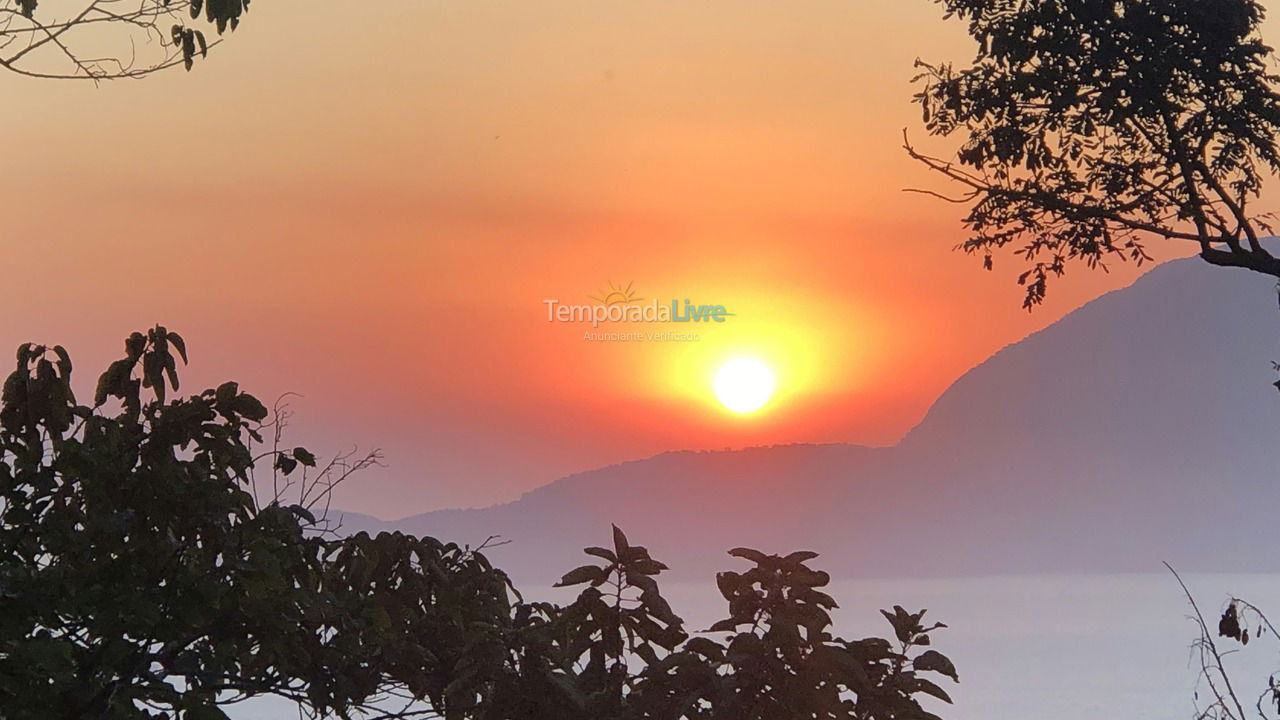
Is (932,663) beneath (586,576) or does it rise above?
beneath

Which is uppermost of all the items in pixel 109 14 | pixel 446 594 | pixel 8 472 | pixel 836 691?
pixel 109 14

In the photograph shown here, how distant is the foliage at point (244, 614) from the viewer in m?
4.20

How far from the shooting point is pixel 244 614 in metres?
4.41

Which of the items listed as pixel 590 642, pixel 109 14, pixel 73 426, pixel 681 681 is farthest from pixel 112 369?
pixel 109 14

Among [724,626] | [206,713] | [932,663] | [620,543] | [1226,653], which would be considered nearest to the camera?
[206,713]

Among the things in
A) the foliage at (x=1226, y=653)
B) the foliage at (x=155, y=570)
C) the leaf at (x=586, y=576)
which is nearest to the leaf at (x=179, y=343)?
the foliage at (x=155, y=570)

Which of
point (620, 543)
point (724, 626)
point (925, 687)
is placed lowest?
point (925, 687)

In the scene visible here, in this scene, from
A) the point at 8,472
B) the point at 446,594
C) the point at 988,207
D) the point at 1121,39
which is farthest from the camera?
the point at 988,207

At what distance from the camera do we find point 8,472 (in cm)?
438

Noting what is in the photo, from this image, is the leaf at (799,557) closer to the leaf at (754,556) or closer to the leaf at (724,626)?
the leaf at (754,556)

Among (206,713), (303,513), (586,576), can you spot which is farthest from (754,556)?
(206,713)

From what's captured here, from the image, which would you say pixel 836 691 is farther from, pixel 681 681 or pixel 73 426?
pixel 73 426

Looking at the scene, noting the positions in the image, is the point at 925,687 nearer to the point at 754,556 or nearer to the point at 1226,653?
the point at 754,556

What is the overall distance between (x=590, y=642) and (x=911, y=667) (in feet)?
3.76
